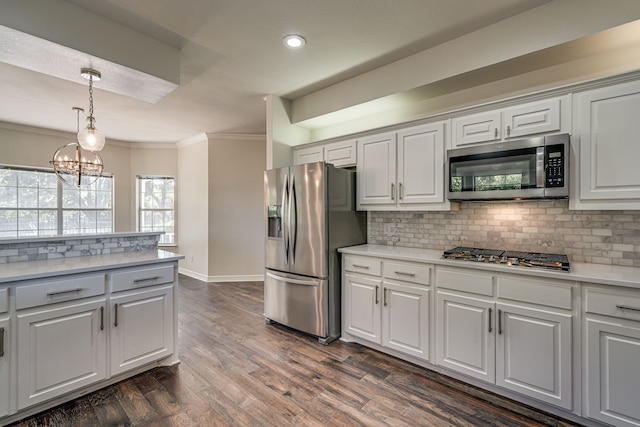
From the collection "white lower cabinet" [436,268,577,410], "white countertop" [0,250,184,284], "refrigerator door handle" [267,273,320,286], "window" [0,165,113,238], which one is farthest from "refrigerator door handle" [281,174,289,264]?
"window" [0,165,113,238]

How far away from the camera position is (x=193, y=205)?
231 inches

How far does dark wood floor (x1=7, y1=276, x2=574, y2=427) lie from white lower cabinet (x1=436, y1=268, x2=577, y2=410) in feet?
0.59

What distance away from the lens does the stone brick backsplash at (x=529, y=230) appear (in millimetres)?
2053

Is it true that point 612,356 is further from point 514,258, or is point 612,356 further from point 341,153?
point 341,153

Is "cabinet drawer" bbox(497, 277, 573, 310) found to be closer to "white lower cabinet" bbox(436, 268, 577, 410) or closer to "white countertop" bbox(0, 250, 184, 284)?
"white lower cabinet" bbox(436, 268, 577, 410)

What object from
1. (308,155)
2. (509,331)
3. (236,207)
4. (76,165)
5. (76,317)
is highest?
(308,155)

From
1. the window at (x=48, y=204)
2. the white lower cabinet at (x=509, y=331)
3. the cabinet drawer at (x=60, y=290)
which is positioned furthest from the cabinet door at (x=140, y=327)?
the window at (x=48, y=204)

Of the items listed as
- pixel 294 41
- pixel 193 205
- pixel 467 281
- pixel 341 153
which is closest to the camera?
pixel 467 281

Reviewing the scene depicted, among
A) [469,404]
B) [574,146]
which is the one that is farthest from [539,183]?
[469,404]

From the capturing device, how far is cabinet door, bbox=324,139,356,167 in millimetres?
3246

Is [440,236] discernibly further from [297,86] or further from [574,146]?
[297,86]

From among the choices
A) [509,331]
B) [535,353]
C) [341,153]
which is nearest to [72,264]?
[341,153]

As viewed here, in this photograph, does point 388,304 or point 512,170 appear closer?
point 512,170

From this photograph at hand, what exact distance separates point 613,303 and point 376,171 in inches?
79.2
